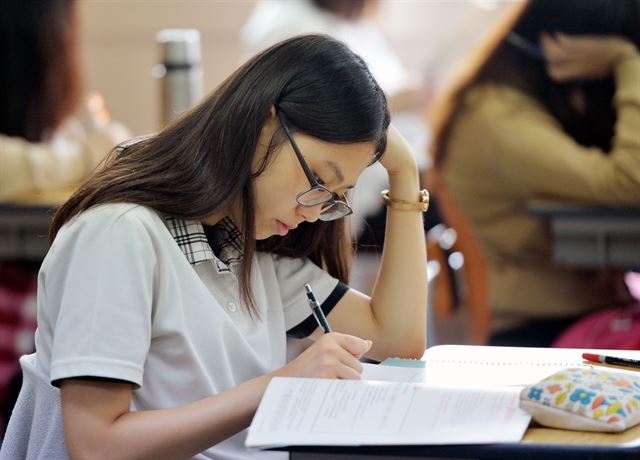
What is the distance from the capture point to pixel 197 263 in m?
1.38

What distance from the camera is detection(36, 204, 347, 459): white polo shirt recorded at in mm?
1210

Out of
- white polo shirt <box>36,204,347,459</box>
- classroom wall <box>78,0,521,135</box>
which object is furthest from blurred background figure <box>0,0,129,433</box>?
classroom wall <box>78,0,521,135</box>

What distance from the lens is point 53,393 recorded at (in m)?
1.33

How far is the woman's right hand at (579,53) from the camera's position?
2.65m

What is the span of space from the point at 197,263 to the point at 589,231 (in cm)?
138

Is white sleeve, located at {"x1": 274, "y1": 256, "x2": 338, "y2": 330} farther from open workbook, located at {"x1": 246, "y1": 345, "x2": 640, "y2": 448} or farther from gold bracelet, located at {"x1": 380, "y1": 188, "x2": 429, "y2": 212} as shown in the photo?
open workbook, located at {"x1": 246, "y1": 345, "x2": 640, "y2": 448}

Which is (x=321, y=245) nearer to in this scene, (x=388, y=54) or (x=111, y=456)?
(x=111, y=456)

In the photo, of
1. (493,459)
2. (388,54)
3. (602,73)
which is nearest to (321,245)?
(493,459)

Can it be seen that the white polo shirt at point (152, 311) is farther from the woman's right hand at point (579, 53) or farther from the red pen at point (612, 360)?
the woman's right hand at point (579, 53)

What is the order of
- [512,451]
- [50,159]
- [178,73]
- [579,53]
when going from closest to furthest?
[512,451], [579,53], [178,73], [50,159]

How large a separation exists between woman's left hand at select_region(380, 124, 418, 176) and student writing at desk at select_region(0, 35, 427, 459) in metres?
0.17

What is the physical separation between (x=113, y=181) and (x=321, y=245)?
43 cm

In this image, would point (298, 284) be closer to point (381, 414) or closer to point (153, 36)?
point (381, 414)

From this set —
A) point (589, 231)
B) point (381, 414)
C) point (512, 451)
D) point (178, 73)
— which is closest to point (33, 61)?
point (178, 73)
